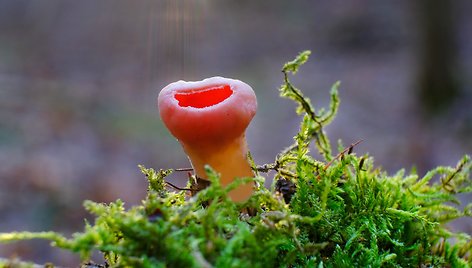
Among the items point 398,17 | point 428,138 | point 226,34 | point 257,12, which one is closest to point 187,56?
point 226,34

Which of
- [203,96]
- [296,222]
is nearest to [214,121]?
[203,96]

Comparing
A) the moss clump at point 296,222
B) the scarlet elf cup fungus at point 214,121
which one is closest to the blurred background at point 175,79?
the moss clump at point 296,222

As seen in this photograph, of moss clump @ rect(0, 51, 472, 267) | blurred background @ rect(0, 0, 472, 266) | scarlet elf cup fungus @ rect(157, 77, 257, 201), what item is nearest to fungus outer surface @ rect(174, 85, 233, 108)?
scarlet elf cup fungus @ rect(157, 77, 257, 201)

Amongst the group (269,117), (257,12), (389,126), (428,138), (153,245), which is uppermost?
(257,12)

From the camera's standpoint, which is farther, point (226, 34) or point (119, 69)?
point (226, 34)

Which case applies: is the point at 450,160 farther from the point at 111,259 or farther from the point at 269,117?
the point at 111,259
